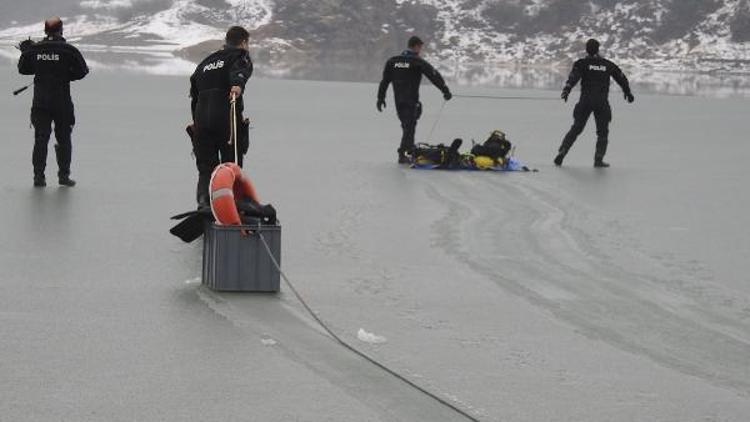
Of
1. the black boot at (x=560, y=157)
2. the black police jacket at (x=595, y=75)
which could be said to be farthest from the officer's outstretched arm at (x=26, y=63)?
the black police jacket at (x=595, y=75)

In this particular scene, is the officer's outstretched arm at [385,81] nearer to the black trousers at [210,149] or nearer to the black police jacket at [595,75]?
the black police jacket at [595,75]

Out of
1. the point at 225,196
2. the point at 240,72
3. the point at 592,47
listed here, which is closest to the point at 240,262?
the point at 225,196

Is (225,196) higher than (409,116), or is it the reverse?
(225,196)

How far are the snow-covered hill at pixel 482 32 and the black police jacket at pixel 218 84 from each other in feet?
311

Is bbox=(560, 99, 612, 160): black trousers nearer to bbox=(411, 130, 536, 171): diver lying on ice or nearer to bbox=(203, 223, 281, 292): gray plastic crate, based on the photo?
bbox=(411, 130, 536, 171): diver lying on ice

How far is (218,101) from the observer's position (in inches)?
431

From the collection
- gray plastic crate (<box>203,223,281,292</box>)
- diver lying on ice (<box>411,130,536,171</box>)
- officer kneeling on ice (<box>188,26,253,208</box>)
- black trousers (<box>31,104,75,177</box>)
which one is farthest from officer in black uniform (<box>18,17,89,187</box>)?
gray plastic crate (<box>203,223,281,292</box>)

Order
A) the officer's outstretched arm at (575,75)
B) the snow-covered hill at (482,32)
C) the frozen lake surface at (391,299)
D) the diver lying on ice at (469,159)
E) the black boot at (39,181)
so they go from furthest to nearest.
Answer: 1. the snow-covered hill at (482,32)
2. the officer's outstretched arm at (575,75)
3. the diver lying on ice at (469,159)
4. the black boot at (39,181)
5. the frozen lake surface at (391,299)

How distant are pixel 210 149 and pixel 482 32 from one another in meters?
113

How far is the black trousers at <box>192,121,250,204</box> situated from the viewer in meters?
11.1

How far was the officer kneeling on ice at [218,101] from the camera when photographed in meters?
10.7

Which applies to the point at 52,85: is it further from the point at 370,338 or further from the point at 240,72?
the point at 370,338

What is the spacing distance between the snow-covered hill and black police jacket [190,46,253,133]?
94.8 metres

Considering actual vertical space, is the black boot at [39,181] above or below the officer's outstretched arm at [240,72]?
below
